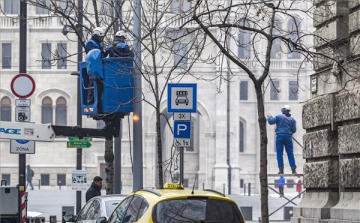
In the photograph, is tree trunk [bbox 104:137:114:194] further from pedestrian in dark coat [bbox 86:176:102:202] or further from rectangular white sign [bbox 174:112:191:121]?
rectangular white sign [bbox 174:112:191:121]

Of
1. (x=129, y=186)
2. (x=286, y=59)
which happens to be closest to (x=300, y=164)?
(x=286, y=59)

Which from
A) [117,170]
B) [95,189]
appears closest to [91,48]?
[95,189]

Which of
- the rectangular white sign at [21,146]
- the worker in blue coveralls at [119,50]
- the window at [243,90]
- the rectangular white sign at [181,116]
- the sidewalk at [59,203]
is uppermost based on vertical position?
the window at [243,90]

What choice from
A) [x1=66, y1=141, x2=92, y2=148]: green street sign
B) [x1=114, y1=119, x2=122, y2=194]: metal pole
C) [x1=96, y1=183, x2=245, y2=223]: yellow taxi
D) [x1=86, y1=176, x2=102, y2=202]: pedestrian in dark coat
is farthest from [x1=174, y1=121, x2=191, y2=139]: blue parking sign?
[x1=66, y1=141, x2=92, y2=148]: green street sign

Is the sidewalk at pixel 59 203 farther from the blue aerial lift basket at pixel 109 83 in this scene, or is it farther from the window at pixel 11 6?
the window at pixel 11 6

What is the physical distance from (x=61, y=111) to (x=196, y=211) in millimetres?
73047

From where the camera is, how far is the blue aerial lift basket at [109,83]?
2239 cm

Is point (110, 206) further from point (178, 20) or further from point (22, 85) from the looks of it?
point (178, 20)

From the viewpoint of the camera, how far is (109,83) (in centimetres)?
2239

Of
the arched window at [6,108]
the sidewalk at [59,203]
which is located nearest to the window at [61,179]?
the arched window at [6,108]

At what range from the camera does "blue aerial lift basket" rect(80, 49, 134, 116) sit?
882 inches

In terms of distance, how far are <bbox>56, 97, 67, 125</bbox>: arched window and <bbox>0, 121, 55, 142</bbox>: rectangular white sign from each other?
64042 mm

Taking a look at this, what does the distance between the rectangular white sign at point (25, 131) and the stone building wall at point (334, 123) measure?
16.9 ft

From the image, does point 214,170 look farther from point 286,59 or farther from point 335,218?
point 335,218
